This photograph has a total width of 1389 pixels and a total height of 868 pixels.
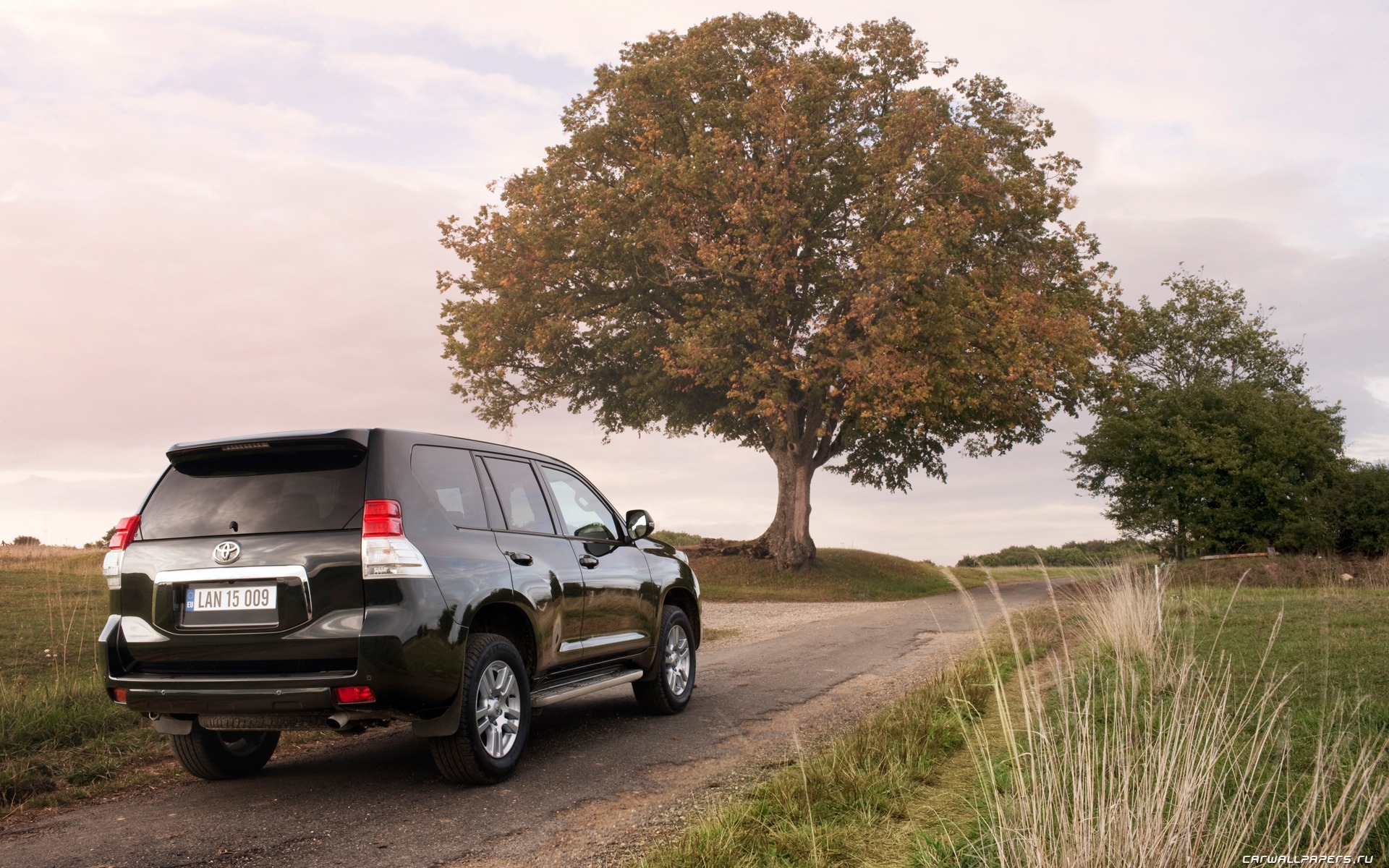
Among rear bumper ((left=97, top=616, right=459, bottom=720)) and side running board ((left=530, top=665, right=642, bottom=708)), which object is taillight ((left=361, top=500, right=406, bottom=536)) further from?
side running board ((left=530, top=665, right=642, bottom=708))

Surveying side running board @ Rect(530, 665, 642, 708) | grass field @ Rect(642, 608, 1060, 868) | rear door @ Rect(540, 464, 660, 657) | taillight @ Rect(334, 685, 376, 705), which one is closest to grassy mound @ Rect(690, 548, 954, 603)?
rear door @ Rect(540, 464, 660, 657)

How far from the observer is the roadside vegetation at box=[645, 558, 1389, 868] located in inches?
137

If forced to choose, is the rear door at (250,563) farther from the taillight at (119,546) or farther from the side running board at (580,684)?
the side running board at (580,684)

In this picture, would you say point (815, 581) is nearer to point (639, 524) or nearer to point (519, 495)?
point (639, 524)

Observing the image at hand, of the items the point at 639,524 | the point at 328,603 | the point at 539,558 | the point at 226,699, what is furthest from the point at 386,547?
the point at 639,524

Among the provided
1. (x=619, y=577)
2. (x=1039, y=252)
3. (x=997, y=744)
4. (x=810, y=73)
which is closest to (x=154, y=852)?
(x=619, y=577)

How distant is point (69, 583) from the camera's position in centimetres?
1811

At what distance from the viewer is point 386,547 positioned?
18.4 ft

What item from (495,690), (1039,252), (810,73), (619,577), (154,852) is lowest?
(154,852)

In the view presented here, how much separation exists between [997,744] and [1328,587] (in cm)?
1550

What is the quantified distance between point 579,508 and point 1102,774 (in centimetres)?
508

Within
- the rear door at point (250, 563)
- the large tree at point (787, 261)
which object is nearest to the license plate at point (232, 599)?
the rear door at point (250, 563)

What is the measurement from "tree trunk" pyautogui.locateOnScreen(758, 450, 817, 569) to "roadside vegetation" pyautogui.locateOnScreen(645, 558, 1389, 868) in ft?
65.4

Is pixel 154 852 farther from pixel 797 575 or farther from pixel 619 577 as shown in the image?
pixel 797 575
